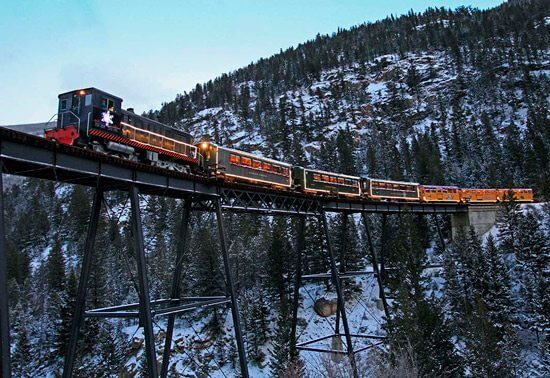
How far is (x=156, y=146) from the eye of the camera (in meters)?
21.2

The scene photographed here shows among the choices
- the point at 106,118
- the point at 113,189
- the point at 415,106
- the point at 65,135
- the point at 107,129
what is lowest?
the point at 113,189

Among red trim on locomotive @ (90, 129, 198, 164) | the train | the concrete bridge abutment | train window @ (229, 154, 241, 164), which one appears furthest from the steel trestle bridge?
the concrete bridge abutment

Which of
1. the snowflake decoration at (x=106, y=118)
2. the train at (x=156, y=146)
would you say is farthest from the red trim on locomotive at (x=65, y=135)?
the snowflake decoration at (x=106, y=118)

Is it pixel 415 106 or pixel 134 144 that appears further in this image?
pixel 415 106

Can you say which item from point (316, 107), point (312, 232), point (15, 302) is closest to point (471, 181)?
point (312, 232)

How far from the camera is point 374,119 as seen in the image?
13500 centimetres

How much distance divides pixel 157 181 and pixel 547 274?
4093cm

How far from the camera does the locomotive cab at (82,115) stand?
1738cm

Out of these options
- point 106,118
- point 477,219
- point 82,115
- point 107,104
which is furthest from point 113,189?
point 477,219

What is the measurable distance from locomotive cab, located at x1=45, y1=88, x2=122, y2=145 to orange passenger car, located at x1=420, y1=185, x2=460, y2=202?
4034 centimetres

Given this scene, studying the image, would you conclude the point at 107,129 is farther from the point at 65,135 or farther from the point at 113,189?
the point at 113,189

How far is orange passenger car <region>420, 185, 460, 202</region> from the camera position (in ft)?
163

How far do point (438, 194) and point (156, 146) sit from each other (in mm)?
41378

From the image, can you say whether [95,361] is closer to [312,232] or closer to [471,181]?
[312,232]
